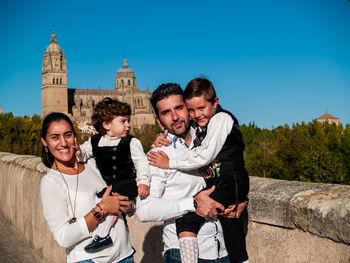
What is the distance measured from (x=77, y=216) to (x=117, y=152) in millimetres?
571

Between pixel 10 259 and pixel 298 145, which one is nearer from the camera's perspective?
pixel 10 259

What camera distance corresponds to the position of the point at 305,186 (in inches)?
88.0

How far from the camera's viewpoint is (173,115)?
2344 mm

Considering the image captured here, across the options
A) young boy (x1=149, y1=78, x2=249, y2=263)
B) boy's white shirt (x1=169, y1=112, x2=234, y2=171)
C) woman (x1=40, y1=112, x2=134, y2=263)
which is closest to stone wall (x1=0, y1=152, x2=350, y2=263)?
young boy (x1=149, y1=78, x2=249, y2=263)

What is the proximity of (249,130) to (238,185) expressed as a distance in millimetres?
12642

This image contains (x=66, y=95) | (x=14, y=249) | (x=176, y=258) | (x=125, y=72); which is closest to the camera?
(x=176, y=258)

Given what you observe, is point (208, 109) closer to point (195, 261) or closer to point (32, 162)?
point (195, 261)

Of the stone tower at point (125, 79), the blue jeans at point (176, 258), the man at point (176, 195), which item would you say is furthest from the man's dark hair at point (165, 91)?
the stone tower at point (125, 79)

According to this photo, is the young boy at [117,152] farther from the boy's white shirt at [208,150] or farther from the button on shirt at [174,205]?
the boy's white shirt at [208,150]

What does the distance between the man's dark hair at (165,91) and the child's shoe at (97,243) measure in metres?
0.85

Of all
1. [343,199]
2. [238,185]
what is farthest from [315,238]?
[238,185]

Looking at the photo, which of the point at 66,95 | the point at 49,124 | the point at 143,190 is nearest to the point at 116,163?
the point at 143,190

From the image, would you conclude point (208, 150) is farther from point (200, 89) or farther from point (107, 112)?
point (107, 112)

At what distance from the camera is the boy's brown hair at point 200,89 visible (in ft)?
7.92
